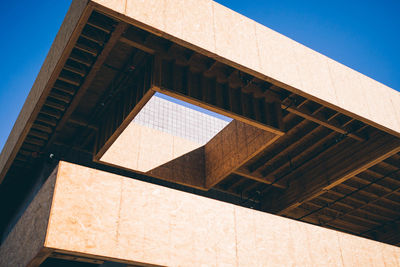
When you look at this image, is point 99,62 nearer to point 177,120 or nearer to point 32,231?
point 32,231

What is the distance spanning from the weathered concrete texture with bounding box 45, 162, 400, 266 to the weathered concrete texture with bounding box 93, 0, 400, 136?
184 inches

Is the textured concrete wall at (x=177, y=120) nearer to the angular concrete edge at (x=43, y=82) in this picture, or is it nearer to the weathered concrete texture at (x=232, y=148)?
the weathered concrete texture at (x=232, y=148)

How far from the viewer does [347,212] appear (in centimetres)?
2405

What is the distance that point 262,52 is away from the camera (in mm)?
13836

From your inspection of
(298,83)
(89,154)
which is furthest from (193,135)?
(298,83)

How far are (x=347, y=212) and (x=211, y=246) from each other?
1545 centimetres

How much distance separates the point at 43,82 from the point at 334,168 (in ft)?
44.6

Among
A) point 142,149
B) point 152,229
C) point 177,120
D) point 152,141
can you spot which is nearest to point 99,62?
point 152,229

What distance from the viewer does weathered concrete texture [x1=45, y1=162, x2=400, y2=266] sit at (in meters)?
9.80

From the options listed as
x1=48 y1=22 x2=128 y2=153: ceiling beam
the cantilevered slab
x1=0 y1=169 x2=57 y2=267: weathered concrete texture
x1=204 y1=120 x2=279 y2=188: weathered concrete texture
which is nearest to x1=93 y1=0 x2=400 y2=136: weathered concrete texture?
x1=48 y1=22 x2=128 y2=153: ceiling beam

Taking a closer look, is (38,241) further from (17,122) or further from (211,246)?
(17,122)

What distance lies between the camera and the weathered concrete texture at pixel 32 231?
9781 millimetres

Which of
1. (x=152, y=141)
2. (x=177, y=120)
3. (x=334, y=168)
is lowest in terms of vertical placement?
(x=334, y=168)

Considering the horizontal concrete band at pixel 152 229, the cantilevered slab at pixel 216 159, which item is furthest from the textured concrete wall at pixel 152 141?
the horizontal concrete band at pixel 152 229
